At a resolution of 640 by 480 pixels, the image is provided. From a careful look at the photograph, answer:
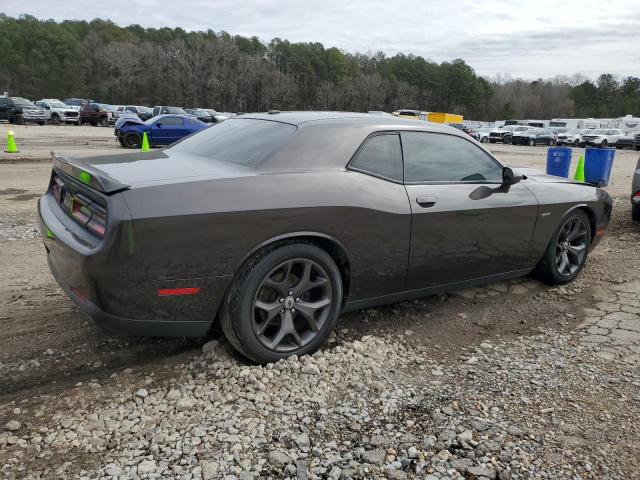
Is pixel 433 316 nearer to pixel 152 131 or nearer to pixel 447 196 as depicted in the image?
pixel 447 196

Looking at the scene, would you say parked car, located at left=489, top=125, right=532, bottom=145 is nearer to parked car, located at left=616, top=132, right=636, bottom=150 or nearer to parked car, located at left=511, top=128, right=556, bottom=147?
parked car, located at left=511, top=128, right=556, bottom=147

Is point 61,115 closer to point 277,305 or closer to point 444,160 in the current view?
point 444,160

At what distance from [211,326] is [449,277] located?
1.83 meters

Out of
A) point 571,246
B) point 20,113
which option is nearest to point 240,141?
point 571,246

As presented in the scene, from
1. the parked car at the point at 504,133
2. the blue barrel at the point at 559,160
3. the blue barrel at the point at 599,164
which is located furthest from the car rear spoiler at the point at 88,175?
the parked car at the point at 504,133

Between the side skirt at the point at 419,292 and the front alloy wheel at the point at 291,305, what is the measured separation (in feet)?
0.92

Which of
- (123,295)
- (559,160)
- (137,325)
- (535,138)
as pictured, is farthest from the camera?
(535,138)

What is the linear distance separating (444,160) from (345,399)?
6.49 ft

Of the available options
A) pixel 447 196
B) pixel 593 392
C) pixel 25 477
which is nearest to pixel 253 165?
pixel 447 196

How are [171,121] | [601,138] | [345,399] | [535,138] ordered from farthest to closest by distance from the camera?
[535,138] < [601,138] < [171,121] < [345,399]

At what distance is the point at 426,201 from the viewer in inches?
144

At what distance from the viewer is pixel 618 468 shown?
7.91ft

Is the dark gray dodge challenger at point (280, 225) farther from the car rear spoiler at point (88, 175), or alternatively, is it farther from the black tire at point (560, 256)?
the black tire at point (560, 256)

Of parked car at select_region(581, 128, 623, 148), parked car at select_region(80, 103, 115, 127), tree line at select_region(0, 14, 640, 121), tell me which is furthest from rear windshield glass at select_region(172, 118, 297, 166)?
tree line at select_region(0, 14, 640, 121)
